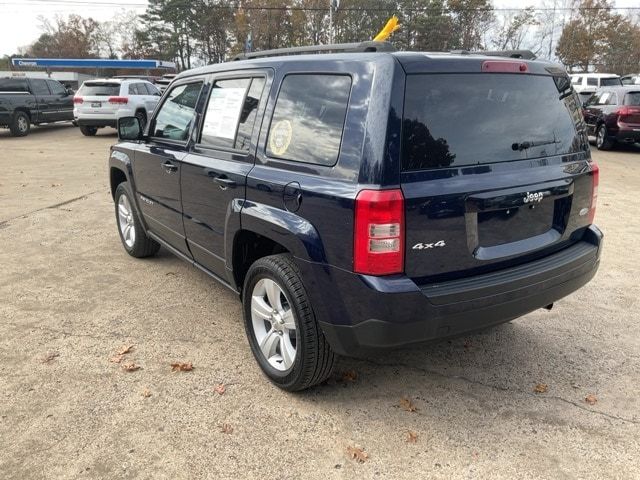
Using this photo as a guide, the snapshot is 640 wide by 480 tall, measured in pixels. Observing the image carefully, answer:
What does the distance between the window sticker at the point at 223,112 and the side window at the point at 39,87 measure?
17046 millimetres

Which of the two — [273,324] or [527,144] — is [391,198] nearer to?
[527,144]

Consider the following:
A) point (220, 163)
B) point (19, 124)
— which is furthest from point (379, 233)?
point (19, 124)

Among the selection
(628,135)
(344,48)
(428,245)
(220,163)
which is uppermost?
(344,48)

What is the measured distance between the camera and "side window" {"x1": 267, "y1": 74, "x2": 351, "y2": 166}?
2629 millimetres

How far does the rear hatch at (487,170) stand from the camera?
97.4 inches

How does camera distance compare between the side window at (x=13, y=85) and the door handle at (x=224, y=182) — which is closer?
the door handle at (x=224, y=182)

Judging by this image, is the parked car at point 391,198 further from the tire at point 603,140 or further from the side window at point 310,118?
the tire at point 603,140

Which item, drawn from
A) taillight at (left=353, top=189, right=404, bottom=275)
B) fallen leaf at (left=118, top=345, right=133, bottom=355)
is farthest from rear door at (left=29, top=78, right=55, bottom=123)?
taillight at (left=353, top=189, right=404, bottom=275)

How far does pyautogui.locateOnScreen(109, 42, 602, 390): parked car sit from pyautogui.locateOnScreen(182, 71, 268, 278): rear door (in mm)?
18

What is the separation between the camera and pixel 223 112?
353 centimetres

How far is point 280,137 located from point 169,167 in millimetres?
1436

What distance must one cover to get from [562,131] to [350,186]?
1.40 metres

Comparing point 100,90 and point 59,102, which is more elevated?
point 100,90

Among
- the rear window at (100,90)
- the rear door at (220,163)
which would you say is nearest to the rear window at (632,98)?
the rear door at (220,163)
